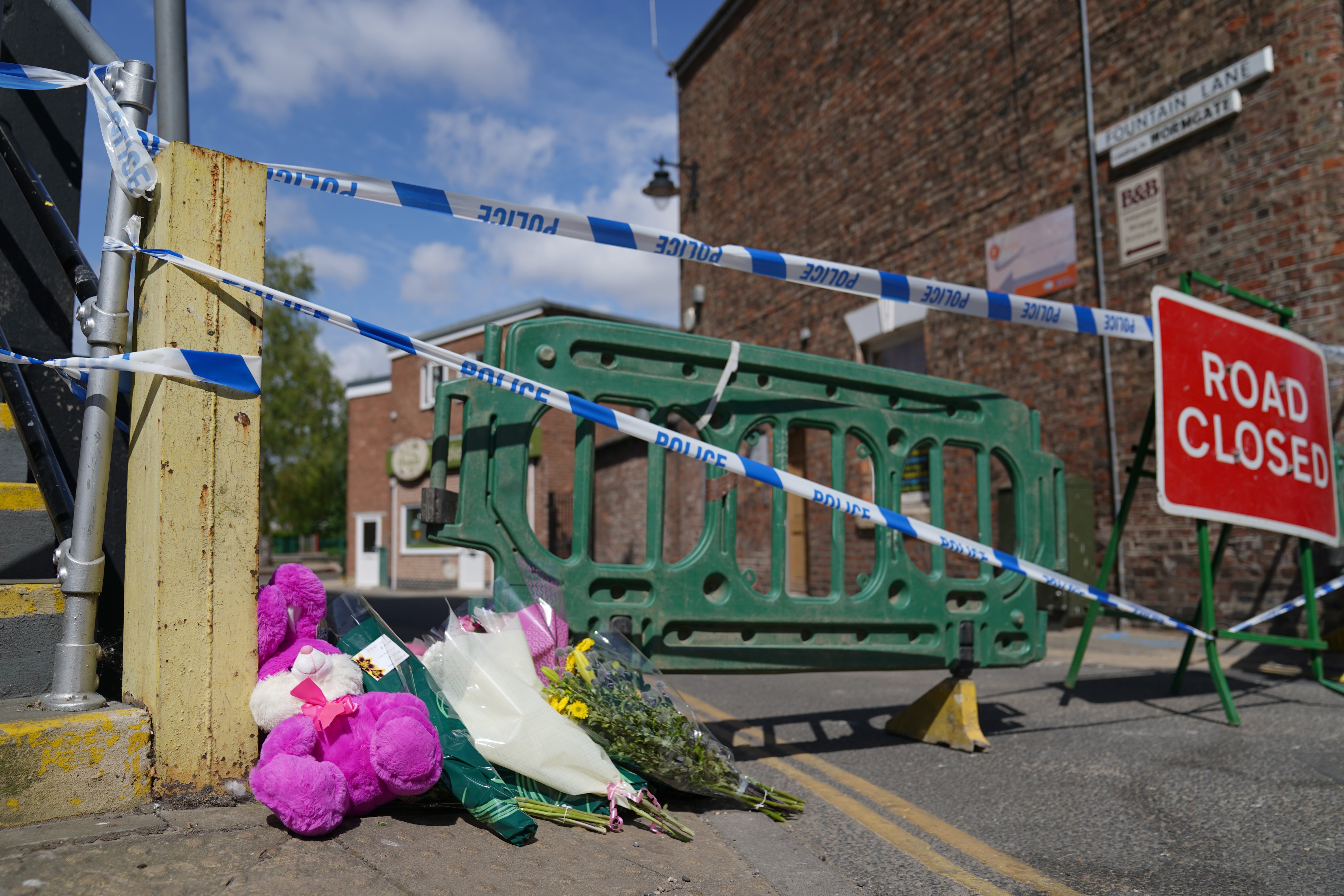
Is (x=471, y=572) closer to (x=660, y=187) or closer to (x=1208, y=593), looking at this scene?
(x=660, y=187)

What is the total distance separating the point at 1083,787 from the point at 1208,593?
77.4 inches

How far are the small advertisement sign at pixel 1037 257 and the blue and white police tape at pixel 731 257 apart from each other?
4556 millimetres

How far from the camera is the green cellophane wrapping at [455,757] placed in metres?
2.47

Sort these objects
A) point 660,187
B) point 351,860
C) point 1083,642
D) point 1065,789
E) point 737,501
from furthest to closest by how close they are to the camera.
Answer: point 660,187 < point 1083,642 < point 737,501 < point 1065,789 < point 351,860

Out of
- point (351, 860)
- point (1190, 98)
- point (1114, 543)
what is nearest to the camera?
point (351, 860)

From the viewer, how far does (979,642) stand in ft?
14.3

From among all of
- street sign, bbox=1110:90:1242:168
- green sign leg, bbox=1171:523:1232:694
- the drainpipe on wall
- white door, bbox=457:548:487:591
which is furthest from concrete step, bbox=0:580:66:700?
the drainpipe on wall

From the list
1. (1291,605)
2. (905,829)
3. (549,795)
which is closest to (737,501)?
(905,829)

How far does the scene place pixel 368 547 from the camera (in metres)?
28.8

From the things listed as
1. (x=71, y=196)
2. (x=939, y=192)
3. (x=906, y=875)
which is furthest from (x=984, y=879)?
(x=939, y=192)

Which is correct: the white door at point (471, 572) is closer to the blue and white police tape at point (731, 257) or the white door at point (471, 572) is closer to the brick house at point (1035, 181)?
the brick house at point (1035, 181)

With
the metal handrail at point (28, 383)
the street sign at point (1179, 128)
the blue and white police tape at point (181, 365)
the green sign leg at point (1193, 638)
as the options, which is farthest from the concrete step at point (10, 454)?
the street sign at point (1179, 128)

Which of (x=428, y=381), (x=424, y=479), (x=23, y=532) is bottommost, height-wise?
(x=23, y=532)

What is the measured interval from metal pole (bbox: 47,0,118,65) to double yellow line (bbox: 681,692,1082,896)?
3.49m
